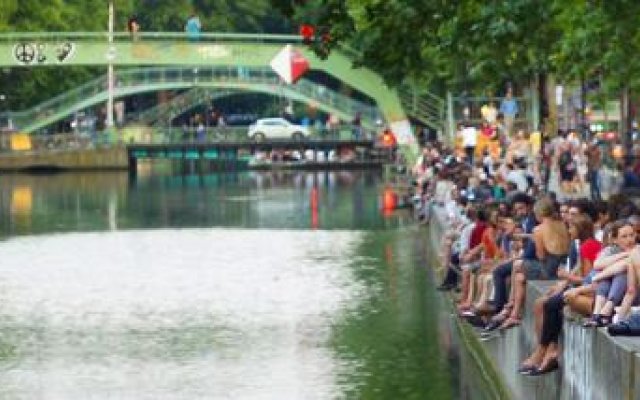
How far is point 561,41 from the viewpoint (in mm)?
36812

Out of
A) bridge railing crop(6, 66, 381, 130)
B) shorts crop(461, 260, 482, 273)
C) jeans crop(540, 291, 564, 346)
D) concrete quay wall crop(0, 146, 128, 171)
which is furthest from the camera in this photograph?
concrete quay wall crop(0, 146, 128, 171)

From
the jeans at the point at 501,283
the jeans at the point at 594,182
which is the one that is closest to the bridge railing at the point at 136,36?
the jeans at the point at 594,182

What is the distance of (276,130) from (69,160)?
11.4m

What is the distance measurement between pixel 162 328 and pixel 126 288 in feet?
22.4

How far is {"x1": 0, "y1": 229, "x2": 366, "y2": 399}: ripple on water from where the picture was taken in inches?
932

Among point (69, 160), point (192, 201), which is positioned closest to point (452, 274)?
point (192, 201)

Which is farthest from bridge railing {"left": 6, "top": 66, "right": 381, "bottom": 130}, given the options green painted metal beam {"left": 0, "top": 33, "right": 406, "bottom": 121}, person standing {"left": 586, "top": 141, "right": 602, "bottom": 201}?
person standing {"left": 586, "top": 141, "right": 602, "bottom": 201}

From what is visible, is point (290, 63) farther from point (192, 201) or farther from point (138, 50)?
point (192, 201)

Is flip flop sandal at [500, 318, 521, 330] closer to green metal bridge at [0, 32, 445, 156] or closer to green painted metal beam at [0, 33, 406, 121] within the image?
green metal bridge at [0, 32, 445, 156]

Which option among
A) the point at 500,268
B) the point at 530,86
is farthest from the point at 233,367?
the point at 530,86

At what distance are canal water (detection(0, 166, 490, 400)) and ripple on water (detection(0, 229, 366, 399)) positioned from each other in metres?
0.03

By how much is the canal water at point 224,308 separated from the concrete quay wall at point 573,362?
1383 millimetres

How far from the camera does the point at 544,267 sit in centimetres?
2088

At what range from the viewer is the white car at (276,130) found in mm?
99481
